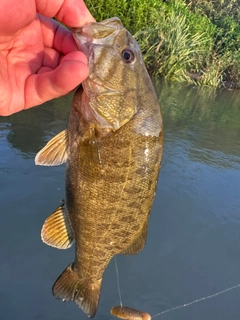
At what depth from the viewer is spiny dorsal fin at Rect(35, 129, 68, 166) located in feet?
6.34

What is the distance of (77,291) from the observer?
2.13m

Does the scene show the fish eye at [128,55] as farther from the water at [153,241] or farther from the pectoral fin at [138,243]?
the water at [153,241]

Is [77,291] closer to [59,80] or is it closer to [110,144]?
[110,144]

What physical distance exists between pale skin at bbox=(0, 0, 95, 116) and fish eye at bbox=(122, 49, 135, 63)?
26 centimetres

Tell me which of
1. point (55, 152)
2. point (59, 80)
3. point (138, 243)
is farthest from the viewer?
point (138, 243)

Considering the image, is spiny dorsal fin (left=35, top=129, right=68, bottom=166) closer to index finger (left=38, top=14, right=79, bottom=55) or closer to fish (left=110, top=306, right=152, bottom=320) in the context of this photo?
index finger (left=38, top=14, right=79, bottom=55)

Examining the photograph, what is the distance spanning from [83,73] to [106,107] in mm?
319

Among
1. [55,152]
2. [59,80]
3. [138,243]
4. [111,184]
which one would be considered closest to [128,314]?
[138,243]

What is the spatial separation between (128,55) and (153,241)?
238cm

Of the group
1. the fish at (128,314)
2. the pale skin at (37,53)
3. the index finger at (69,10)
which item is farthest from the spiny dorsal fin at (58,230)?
the index finger at (69,10)

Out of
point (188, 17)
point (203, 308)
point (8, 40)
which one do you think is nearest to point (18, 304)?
point (203, 308)

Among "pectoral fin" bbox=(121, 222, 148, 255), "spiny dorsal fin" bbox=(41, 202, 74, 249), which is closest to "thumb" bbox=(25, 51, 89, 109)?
"spiny dorsal fin" bbox=(41, 202, 74, 249)

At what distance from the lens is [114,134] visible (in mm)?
1807

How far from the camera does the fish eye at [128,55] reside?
6.15 ft
